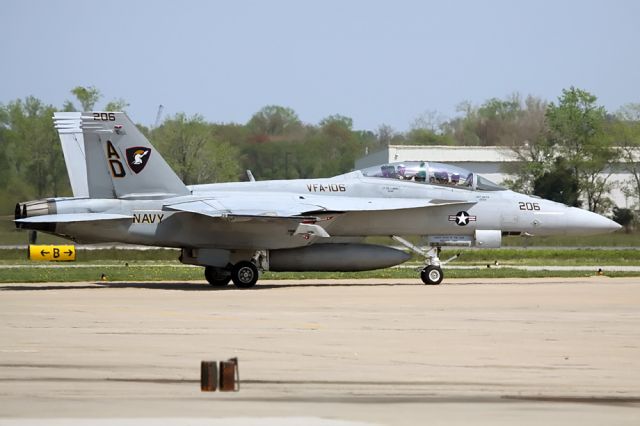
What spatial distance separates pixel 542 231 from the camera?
28.2 meters

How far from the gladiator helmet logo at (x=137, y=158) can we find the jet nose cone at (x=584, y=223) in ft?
34.8

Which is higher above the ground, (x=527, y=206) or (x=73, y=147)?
(x=73, y=147)

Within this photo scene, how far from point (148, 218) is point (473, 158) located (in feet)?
150

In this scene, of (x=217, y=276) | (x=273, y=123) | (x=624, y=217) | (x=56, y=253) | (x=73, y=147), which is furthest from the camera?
(x=273, y=123)

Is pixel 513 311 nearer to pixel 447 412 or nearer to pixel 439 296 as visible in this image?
pixel 439 296

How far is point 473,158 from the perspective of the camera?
69062 mm

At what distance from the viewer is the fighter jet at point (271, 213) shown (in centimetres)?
2525

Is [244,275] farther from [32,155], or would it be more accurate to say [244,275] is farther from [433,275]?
[32,155]

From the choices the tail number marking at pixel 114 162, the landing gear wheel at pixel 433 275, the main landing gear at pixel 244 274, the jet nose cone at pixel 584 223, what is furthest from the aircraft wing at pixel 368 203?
the tail number marking at pixel 114 162

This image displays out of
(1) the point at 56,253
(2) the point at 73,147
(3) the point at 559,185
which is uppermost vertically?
(3) the point at 559,185

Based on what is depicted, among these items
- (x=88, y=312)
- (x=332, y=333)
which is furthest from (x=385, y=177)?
(x=332, y=333)

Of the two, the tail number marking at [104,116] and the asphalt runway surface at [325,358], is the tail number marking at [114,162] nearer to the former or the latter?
the tail number marking at [104,116]

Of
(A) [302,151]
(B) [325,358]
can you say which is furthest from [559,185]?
(B) [325,358]

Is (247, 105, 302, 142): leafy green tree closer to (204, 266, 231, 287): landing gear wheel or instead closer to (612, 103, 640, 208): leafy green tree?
(612, 103, 640, 208): leafy green tree
